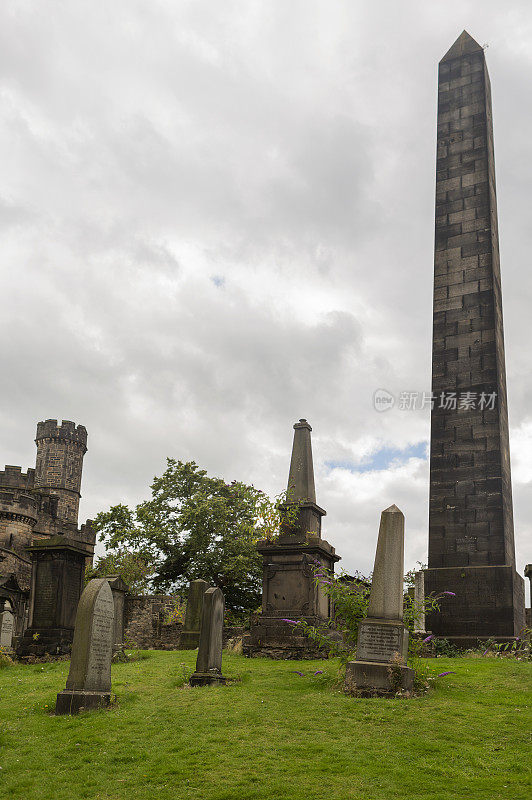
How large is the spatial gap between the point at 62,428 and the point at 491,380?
176ft

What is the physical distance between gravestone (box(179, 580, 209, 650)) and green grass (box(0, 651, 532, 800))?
6.93 m

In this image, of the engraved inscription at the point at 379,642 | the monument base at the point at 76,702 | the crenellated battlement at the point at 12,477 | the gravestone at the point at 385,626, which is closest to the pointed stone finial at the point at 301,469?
the gravestone at the point at 385,626

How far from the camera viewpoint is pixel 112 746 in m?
7.98

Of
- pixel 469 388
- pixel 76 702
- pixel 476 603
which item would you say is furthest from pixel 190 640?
pixel 469 388

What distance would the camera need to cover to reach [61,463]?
6538 centimetres

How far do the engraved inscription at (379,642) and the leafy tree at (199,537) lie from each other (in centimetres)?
1955

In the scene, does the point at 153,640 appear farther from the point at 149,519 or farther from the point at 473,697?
the point at 473,697

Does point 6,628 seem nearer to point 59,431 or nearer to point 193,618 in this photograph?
point 193,618

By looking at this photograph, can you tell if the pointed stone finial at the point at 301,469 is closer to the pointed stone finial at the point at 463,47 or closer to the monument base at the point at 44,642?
the monument base at the point at 44,642

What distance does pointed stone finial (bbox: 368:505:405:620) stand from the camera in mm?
10852

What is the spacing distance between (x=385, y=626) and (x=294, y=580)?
5738 mm

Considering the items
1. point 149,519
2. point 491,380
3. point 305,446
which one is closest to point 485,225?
point 491,380

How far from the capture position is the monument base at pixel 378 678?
10078 millimetres

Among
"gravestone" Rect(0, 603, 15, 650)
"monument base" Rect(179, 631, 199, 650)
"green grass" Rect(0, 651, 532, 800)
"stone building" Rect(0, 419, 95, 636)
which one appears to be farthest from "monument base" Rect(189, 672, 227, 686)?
"stone building" Rect(0, 419, 95, 636)
